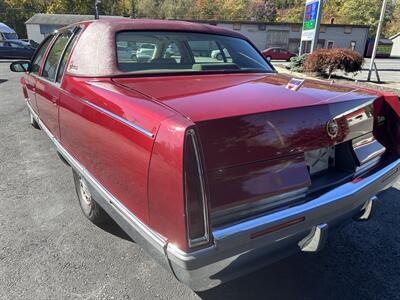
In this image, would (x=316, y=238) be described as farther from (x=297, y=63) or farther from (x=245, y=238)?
(x=297, y=63)

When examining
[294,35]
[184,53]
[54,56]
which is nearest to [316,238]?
[184,53]

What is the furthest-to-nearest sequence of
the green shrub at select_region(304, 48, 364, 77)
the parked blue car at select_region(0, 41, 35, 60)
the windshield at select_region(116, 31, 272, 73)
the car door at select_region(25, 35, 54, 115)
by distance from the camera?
1. the parked blue car at select_region(0, 41, 35, 60)
2. the green shrub at select_region(304, 48, 364, 77)
3. the car door at select_region(25, 35, 54, 115)
4. the windshield at select_region(116, 31, 272, 73)

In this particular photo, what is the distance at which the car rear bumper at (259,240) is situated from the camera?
4.98 feet

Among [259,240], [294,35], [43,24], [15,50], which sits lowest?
[15,50]

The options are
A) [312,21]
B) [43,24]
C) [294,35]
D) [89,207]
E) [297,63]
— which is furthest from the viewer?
[43,24]

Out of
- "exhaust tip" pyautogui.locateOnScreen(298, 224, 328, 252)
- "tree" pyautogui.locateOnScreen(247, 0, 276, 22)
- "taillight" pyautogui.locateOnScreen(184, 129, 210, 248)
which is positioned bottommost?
"exhaust tip" pyautogui.locateOnScreen(298, 224, 328, 252)

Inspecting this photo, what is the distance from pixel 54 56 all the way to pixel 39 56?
925 millimetres

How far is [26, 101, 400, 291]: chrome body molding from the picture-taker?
1.52 metres

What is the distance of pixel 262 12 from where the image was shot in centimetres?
7731

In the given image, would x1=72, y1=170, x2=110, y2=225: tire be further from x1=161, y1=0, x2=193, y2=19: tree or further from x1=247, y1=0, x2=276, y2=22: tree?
x1=247, y1=0, x2=276, y2=22: tree

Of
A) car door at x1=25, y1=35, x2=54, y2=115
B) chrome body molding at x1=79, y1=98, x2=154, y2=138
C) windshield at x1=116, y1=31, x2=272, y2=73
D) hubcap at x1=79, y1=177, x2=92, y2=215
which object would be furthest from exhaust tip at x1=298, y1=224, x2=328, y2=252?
car door at x1=25, y1=35, x2=54, y2=115

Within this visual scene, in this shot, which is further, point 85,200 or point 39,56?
point 39,56

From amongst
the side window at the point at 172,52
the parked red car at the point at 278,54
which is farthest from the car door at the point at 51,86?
the parked red car at the point at 278,54

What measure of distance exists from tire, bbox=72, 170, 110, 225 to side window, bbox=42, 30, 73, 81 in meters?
1.08
